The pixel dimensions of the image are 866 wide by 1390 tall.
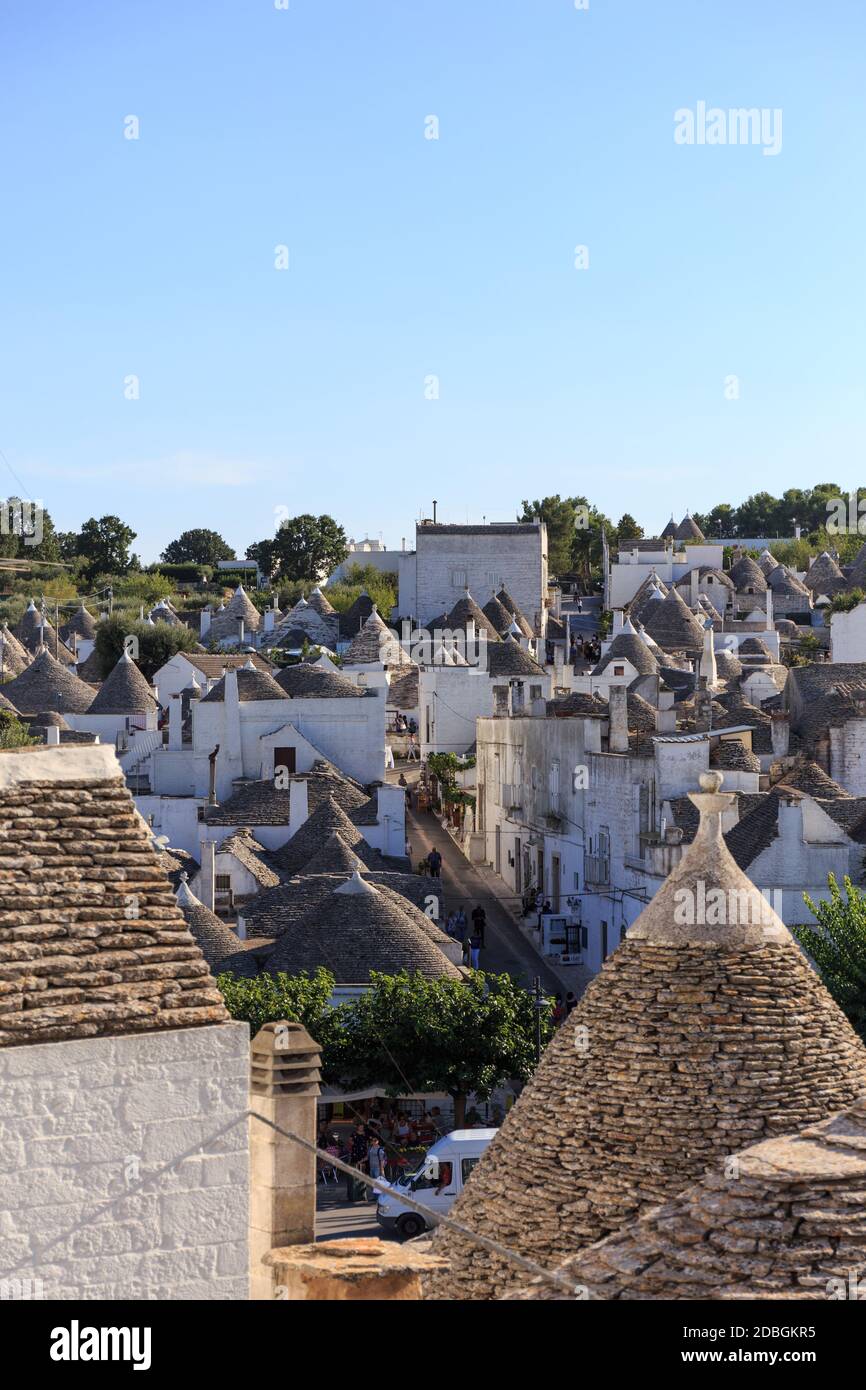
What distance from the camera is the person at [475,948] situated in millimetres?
41844

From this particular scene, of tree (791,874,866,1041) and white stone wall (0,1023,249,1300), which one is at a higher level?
white stone wall (0,1023,249,1300)

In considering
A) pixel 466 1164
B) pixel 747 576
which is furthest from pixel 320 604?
pixel 466 1164

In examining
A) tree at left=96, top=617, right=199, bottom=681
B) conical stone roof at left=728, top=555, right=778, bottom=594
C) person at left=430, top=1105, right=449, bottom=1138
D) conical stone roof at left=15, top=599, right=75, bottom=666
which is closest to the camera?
person at left=430, top=1105, right=449, bottom=1138

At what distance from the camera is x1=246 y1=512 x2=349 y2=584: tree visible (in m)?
124

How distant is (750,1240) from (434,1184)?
47.3 ft

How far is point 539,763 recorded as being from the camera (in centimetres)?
5184

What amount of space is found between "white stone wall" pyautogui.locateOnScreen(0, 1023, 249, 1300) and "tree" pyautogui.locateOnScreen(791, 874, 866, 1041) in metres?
18.7

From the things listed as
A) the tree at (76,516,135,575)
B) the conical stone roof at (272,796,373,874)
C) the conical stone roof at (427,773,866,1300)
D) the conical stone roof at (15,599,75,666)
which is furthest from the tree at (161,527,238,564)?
the conical stone roof at (427,773,866,1300)

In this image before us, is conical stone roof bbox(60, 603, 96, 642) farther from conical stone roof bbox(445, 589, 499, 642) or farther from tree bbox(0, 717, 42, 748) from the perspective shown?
tree bbox(0, 717, 42, 748)

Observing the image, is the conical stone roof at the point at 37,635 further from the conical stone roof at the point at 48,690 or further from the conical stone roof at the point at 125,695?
the conical stone roof at the point at 125,695

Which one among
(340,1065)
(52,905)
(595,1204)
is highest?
(52,905)
